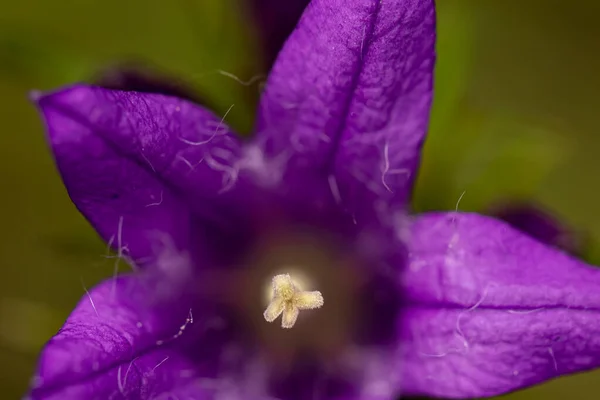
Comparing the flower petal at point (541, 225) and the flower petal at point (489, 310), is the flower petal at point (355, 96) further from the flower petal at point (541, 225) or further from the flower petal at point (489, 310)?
the flower petal at point (541, 225)

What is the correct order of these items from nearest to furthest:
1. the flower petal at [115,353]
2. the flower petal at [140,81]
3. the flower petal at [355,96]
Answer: the flower petal at [115,353] → the flower petal at [355,96] → the flower petal at [140,81]

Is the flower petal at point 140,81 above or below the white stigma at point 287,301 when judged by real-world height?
above

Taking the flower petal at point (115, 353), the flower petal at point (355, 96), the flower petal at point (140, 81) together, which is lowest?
the flower petal at point (115, 353)

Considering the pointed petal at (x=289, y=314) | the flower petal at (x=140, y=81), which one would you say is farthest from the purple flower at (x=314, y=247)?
the flower petal at (x=140, y=81)

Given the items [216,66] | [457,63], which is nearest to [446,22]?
[457,63]

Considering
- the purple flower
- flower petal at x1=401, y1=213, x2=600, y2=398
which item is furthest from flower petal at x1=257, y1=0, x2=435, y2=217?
flower petal at x1=401, y1=213, x2=600, y2=398

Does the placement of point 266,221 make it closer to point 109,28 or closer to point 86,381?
point 86,381

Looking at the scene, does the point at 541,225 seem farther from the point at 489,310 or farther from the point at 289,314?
the point at 289,314
